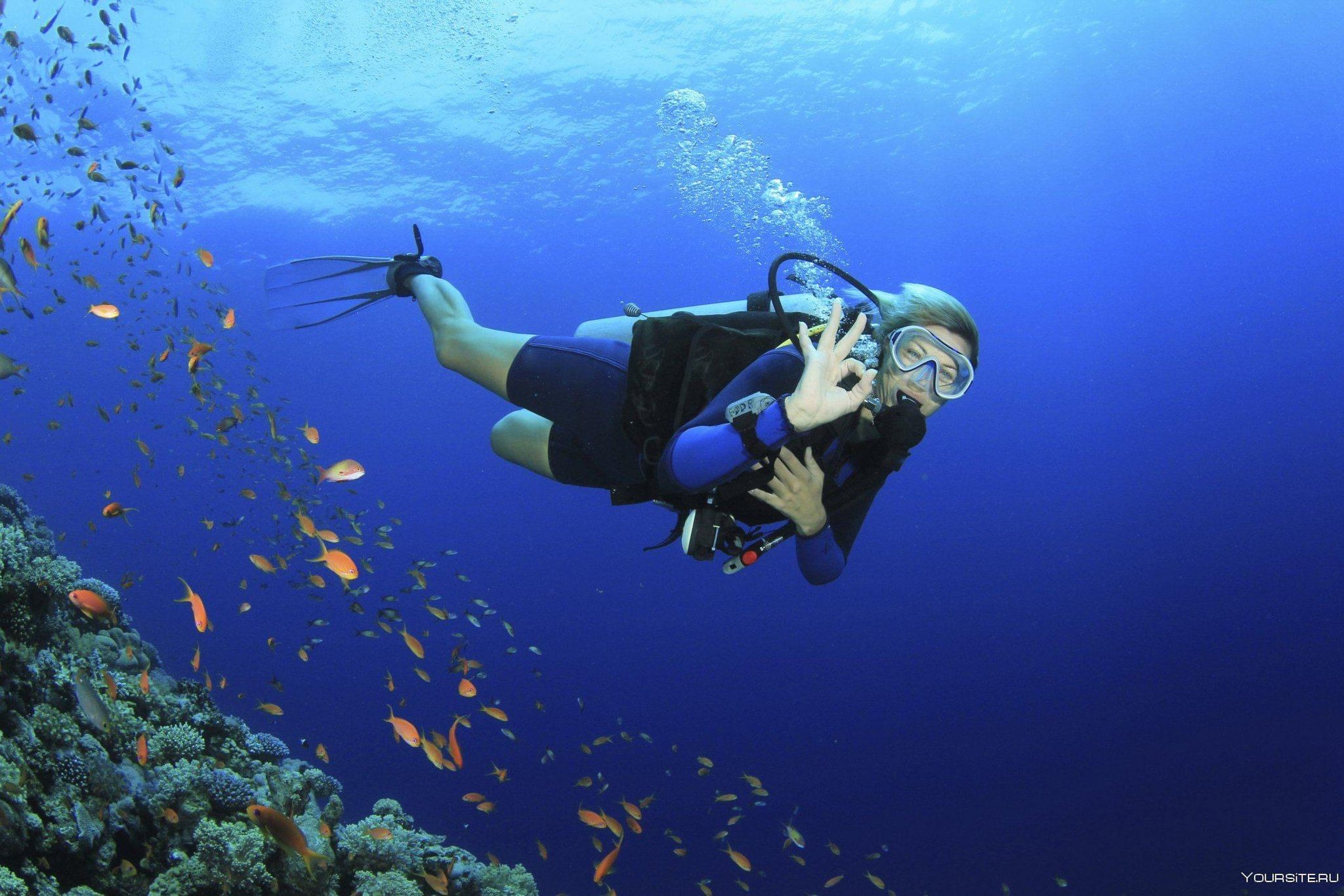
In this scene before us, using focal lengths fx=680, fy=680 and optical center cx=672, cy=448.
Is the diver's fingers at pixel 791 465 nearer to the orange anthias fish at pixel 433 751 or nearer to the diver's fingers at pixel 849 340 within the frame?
the diver's fingers at pixel 849 340

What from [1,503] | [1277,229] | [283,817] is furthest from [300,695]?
[1277,229]

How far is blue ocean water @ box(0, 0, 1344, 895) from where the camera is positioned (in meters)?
17.8

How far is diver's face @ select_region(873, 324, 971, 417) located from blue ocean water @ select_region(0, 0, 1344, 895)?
538cm

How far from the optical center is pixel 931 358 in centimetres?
325

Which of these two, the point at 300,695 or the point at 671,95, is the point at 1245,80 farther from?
the point at 300,695

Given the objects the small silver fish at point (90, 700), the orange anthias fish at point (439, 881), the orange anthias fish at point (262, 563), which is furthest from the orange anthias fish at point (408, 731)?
the orange anthias fish at point (262, 563)

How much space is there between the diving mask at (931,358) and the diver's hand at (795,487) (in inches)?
24.8

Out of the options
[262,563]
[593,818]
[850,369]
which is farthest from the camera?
[262,563]

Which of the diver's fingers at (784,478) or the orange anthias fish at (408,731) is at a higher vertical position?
the diver's fingers at (784,478)

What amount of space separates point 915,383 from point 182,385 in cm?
4006

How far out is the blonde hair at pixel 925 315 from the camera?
3.44 meters

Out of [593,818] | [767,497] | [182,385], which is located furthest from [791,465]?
[182,385]

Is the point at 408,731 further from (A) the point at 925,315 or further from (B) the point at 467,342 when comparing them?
(A) the point at 925,315

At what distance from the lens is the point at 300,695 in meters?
25.5
